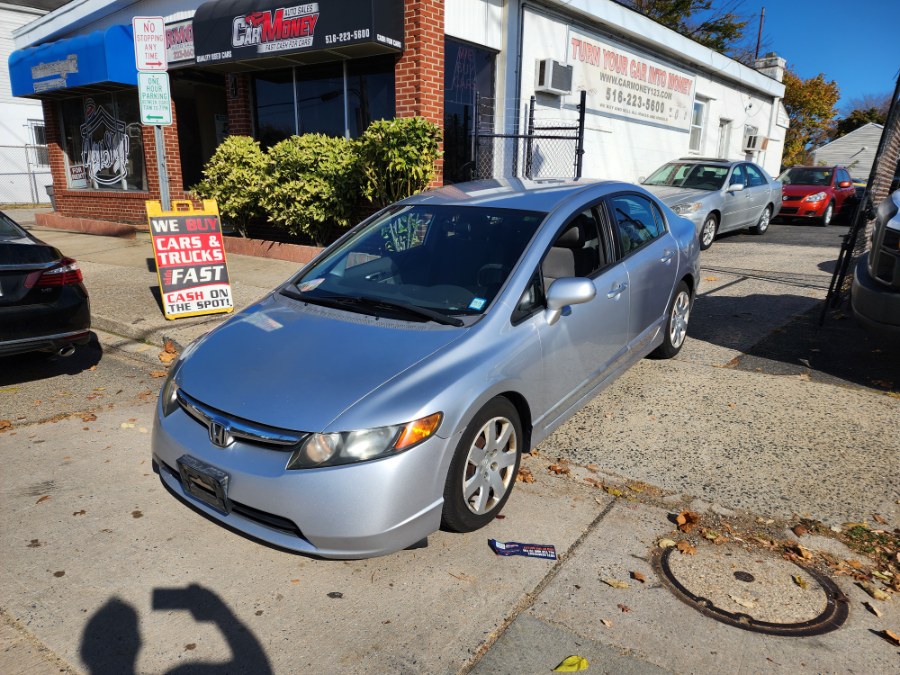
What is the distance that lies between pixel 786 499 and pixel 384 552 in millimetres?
2287

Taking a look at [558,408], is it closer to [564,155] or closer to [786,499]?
[786,499]

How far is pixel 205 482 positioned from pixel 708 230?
1046 centimetres

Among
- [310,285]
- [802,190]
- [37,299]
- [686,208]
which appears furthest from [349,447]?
[802,190]

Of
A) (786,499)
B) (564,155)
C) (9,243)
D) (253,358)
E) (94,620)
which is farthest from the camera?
(564,155)

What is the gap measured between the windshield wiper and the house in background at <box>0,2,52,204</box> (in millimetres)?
25984

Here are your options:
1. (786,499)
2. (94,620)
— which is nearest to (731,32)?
(786,499)

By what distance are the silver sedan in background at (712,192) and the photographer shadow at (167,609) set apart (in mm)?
9311

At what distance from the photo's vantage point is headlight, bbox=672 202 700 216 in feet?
33.6

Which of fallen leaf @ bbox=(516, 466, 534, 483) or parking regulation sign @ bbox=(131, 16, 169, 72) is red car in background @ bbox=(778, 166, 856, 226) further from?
fallen leaf @ bbox=(516, 466, 534, 483)

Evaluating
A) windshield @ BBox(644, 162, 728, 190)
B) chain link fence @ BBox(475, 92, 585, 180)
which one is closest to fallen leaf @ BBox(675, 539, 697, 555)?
chain link fence @ BBox(475, 92, 585, 180)

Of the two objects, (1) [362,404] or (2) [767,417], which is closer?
(1) [362,404]

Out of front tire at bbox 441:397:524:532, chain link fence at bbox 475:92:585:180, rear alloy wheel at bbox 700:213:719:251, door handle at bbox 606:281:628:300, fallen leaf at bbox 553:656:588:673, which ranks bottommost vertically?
fallen leaf at bbox 553:656:588:673

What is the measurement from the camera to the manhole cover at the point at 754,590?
2.69m

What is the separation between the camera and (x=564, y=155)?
42.0 ft
